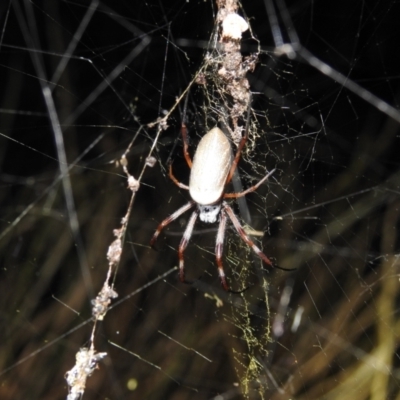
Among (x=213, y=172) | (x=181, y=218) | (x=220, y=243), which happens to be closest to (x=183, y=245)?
(x=220, y=243)

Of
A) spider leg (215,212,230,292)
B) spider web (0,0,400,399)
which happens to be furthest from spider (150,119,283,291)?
spider web (0,0,400,399)

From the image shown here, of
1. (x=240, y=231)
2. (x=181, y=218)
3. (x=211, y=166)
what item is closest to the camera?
(x=211, y=166)

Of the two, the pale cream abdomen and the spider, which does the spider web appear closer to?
the spider

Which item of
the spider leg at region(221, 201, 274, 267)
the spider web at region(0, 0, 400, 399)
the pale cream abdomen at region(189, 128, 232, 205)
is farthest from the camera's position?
the spider web at region(0, 0, 400, 399)

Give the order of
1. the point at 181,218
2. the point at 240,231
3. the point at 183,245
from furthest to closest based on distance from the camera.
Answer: the point at 181,218
the point at 183,245
the point at 240,231

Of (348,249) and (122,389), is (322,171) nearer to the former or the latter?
(348,249)

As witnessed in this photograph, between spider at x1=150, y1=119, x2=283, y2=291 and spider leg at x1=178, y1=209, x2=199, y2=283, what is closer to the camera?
spider at x1=150, y1=119, x2=283, y2=291

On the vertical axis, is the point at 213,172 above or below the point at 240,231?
above

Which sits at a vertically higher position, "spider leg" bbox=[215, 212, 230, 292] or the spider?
the spider

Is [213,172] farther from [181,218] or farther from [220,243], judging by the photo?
[181,218]
